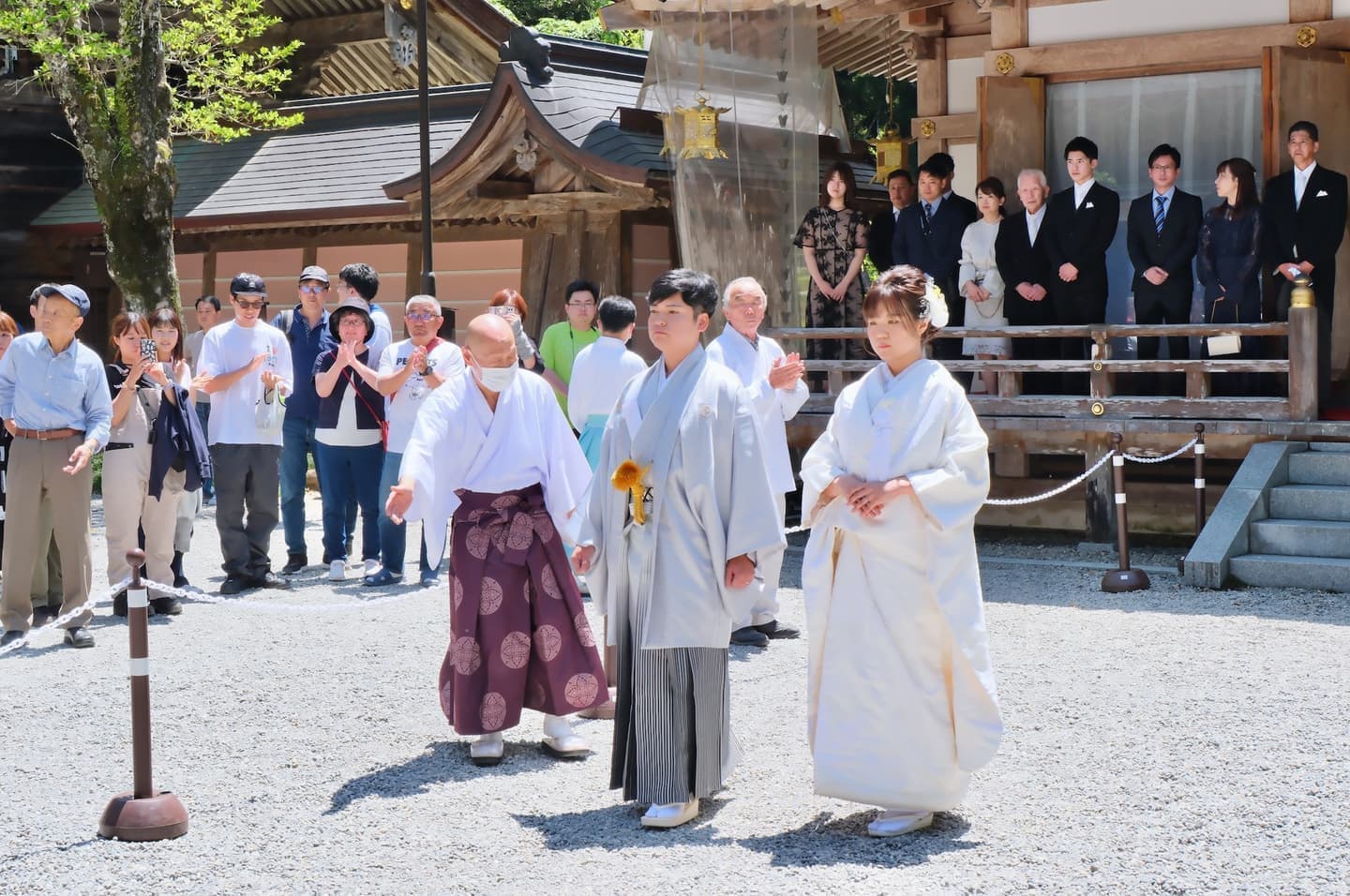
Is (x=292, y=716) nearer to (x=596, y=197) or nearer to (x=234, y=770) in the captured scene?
(x=234, y=770)

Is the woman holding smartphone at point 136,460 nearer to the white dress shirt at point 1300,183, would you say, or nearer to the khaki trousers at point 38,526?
the khaki trousers at point 38,526

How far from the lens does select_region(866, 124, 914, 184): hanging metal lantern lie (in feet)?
43.7

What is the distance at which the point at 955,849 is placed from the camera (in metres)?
4.43

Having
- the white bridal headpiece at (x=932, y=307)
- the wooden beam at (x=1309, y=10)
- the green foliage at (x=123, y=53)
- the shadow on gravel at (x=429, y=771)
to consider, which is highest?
the green foliage at (x=123, y=53)

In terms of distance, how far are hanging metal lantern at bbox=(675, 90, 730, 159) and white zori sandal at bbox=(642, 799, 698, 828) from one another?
7.72 meters

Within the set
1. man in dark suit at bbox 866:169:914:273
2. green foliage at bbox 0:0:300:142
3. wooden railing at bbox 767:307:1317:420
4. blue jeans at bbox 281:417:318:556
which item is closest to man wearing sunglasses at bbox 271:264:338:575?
blue jeans at bbox 281:417:318:556

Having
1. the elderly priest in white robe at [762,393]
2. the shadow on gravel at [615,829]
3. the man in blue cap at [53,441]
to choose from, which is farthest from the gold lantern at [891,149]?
the shadow on gravel at [615,829]

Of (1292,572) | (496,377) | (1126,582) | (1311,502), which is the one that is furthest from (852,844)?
(1311,502)

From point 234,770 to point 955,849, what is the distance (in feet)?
8.56

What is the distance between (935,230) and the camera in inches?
416

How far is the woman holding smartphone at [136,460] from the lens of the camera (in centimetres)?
814

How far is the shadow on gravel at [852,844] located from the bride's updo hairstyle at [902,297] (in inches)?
60.2

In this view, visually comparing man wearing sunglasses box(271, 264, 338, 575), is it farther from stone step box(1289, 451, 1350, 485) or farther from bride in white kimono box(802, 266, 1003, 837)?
stone step box(1289, 451, 1350, 485)

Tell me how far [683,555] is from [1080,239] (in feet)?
19.7
